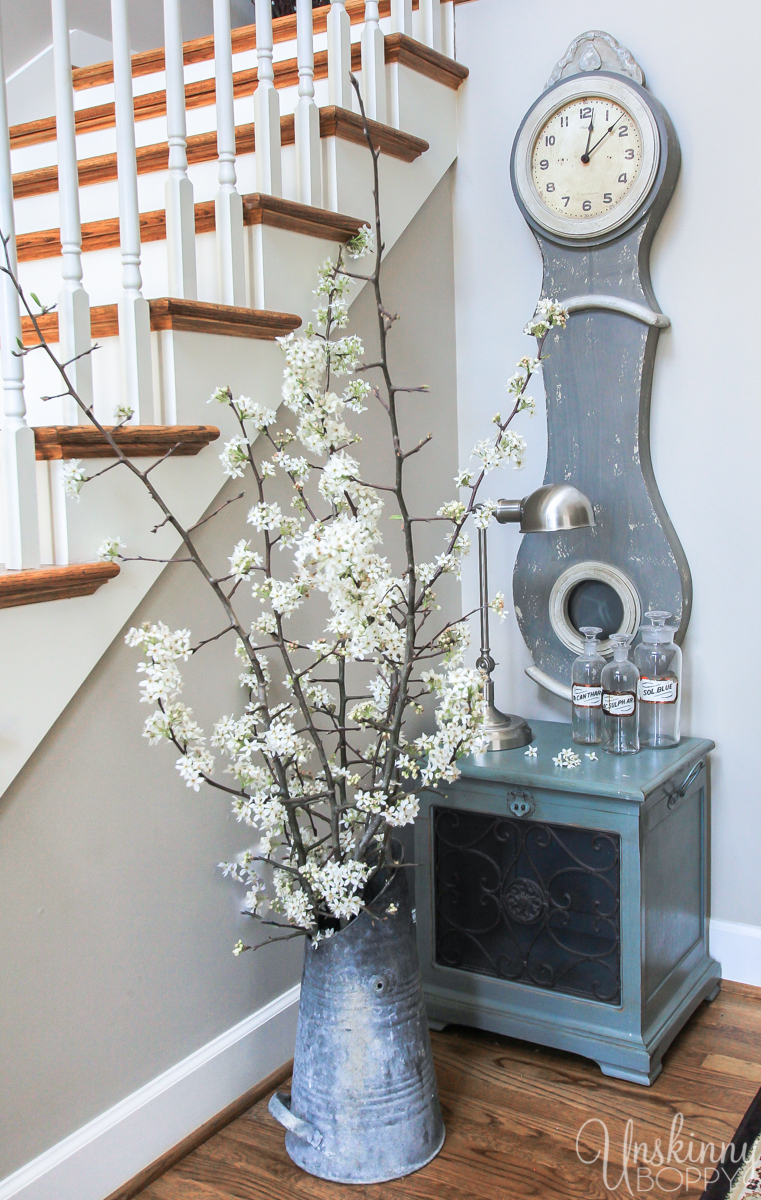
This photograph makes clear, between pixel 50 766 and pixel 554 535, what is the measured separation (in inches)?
47.4

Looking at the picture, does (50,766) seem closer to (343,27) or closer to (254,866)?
(254,866)

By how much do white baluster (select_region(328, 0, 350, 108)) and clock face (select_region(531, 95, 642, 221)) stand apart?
44 centimetres

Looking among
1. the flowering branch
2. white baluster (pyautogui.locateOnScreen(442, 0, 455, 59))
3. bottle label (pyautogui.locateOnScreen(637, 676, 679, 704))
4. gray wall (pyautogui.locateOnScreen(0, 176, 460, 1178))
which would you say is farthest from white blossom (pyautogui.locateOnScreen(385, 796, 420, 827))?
white baluster (pyautogui.locateOnScreen(442, 0, 455, 59))

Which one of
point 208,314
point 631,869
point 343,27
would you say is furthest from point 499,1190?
point 343,27

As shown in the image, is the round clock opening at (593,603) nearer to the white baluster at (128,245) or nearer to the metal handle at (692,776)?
the metal handle at (692,776)

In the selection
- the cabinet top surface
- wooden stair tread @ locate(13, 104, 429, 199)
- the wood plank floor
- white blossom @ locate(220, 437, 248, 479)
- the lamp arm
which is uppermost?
wooden stair tread @ locate(13, 104, 429, 199)

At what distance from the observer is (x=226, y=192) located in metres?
1.64

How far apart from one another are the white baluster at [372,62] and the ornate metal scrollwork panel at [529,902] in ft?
4.61

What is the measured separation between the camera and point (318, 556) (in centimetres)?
131

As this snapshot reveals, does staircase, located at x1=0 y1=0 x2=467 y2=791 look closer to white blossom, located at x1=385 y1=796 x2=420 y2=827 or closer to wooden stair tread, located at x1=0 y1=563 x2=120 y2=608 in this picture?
wooden stair tread, located at x1=0 y1=563 x2=120 y2=608

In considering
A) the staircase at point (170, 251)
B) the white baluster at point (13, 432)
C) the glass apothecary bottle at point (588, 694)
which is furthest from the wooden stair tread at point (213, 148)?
the glass apothecary bottle at point (588, 694)

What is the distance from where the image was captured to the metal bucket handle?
5.21 feet

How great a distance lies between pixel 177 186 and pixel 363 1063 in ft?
4.57

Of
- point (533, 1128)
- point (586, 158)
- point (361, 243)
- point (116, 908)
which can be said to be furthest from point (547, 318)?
point (533, 1128)
